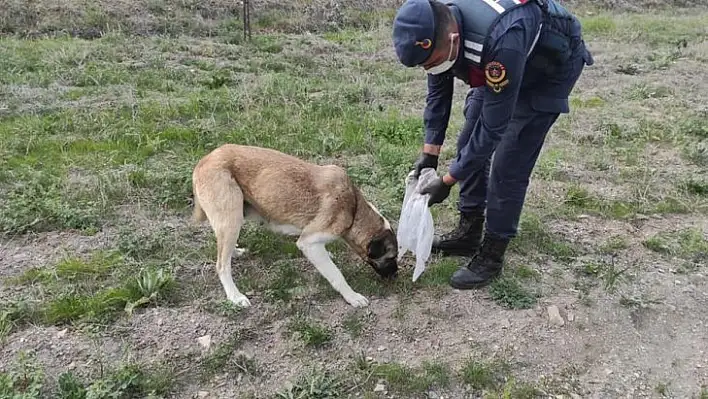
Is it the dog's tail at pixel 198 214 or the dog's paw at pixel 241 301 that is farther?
the dog's tail at pixel 198 214

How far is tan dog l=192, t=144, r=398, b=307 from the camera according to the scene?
4094 mm

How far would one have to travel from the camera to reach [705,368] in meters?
3.66

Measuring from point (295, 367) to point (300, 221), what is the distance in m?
1.04

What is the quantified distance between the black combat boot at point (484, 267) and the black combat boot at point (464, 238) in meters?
0.37

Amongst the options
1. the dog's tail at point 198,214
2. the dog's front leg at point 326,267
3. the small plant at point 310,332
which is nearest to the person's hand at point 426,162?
the dog's front leg at point 326,267

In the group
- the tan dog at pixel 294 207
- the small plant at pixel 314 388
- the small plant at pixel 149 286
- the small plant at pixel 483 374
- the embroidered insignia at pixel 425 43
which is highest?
the embroidered insignia at pixel 425 43

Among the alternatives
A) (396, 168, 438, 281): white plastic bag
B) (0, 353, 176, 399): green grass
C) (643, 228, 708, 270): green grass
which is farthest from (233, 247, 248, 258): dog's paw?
(643, 228, 708, 270): green grass

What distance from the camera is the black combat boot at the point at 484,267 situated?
4.28 meters

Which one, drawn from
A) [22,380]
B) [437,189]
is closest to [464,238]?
[437,189]

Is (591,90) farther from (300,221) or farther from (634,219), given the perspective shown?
(300,221)

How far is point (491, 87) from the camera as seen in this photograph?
3.28 metres

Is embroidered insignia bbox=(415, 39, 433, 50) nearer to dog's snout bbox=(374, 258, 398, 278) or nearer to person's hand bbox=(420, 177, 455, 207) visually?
person's hand bbox=(420, 177, 455, 207)

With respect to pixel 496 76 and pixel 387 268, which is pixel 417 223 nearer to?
pixel 387 268

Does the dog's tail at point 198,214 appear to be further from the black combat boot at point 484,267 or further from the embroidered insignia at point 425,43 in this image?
the embroidered insignia at point 425,43
